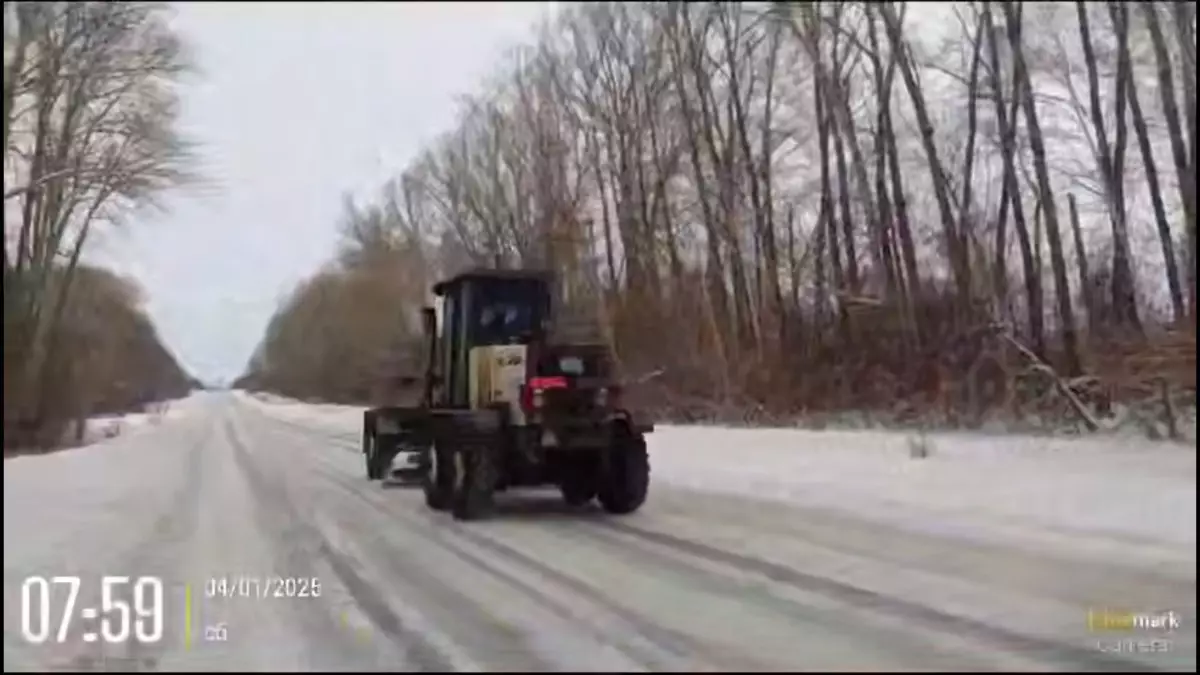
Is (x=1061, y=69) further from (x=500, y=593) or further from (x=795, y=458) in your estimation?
(x=500, y=593)

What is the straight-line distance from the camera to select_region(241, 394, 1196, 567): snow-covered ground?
9.19 meters

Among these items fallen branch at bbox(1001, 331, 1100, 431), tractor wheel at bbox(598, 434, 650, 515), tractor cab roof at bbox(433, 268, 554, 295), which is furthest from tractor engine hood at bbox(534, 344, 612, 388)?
fallen branch at bbox(1001, 331, 1100, 431)

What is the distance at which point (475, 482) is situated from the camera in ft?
40.5

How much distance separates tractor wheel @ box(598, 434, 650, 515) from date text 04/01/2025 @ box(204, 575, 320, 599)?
5016 mm

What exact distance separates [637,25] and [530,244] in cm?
667

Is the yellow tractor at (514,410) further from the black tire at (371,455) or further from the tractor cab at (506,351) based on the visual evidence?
the black tire at (371,455)

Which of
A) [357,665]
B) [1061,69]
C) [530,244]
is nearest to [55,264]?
[357,665]

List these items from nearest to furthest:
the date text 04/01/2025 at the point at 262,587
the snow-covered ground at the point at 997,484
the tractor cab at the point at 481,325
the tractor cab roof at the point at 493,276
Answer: the date text 04/01/2025 at the point at 262,587 < the snow-covered ground at the point at 997,484 < the tractor cab at the point at 481,325 < the tractor cab roof at the point at 493,276

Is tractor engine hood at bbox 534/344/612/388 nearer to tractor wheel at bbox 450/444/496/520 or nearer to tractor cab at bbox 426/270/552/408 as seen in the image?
tractor cab at bbox 426/270/552/408

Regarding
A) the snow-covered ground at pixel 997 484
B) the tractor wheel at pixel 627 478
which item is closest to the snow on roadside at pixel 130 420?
the tractor wheel at pixel 627 478

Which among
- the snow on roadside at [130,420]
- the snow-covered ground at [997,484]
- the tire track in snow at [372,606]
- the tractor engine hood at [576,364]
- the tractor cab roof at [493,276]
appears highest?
the tractor cab roof at [493,276]

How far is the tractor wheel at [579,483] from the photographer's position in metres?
12.8

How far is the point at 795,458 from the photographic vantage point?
1738 centimetres

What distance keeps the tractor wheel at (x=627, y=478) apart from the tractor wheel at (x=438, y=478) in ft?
5.24
